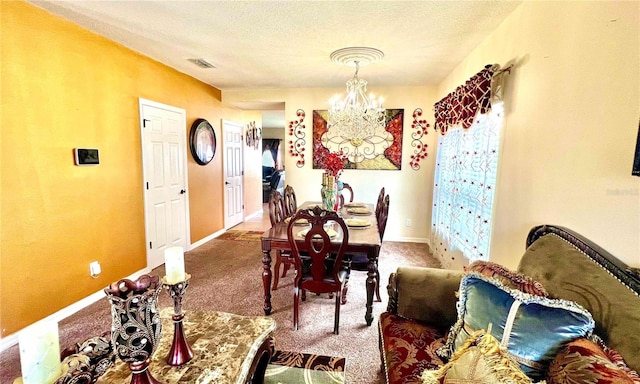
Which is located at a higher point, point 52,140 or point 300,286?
point 52,140

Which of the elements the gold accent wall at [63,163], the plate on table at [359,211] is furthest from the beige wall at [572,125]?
the gold accent wall at [63,163]

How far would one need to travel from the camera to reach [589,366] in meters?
0.81

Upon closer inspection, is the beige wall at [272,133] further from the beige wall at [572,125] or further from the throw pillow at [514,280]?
the throw pillow at [514,280]

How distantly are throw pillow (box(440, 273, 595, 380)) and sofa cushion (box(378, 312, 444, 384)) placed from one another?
0.62ft

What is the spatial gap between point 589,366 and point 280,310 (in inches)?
83.6

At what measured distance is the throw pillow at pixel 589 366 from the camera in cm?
77

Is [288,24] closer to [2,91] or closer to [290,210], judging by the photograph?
[290,210]

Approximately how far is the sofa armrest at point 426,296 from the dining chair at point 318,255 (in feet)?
1.63

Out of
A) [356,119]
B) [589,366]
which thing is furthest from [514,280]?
[356,119]

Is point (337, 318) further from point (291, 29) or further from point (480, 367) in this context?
point (291, 29)

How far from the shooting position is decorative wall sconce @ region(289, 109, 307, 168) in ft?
15.3

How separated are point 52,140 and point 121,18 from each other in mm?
1124

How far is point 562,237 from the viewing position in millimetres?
1341

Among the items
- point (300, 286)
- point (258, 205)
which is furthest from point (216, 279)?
point (258, 205)
